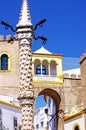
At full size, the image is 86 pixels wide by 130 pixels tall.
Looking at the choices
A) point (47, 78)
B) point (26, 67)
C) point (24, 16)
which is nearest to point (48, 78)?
point (47, 78)

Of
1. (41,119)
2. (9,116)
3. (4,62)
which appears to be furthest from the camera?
(41,119)

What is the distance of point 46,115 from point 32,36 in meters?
35.2

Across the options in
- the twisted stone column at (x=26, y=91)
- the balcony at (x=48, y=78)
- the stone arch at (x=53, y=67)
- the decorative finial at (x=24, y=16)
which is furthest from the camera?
the stone arch at (x=53, y=67)

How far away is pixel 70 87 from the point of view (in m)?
40.8

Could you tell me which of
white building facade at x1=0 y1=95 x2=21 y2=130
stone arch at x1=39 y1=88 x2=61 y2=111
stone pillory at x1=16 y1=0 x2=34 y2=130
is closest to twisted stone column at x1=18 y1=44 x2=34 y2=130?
stone pillory at x1=16 y1=0 x2=34 y2=130

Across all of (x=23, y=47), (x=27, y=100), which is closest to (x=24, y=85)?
(x=27, y=100)

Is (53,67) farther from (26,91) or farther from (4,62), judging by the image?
(26,91)

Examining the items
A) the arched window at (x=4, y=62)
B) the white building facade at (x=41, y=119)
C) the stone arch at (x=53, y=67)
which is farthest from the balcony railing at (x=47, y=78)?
the white building facade at (x=41, y=119)

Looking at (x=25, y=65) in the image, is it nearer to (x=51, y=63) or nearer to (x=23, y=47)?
(x=23, y=47)

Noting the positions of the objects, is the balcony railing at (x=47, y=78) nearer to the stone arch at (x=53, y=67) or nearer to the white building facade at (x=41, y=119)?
the stone arch at (x=53, y=67)

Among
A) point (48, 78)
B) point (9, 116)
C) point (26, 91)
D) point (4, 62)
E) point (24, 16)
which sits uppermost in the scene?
point (4, 62)

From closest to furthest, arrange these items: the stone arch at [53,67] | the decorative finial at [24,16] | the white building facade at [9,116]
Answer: the decorative finial at [24,16] → the white building facade at [9,116] → the stone arch at [53,67]

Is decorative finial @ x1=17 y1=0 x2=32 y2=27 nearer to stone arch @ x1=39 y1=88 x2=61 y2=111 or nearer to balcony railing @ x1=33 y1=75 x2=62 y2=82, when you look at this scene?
balcony railing @ x1=33 y1=75 x2=62 y2=82

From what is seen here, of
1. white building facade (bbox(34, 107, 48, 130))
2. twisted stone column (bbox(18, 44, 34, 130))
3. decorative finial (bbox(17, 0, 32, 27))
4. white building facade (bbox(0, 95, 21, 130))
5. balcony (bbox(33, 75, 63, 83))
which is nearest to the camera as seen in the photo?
twisted stone column (bbox(18, 44, 34, 130))
